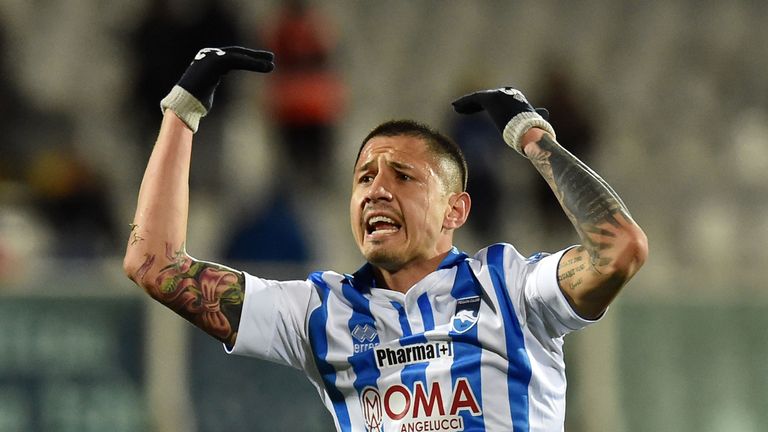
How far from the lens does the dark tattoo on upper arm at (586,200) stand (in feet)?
10.9

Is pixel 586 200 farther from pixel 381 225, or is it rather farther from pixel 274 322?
pixel 274 322

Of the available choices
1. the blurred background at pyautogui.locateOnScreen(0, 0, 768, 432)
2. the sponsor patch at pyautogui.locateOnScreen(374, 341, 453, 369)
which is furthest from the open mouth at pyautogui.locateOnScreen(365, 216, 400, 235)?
the blurred background at pyautogui.locateOnScreen(0, 0, 768, 432)

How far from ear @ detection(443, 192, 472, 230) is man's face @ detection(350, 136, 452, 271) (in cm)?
3

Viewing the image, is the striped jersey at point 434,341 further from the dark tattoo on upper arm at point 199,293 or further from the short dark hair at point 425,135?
the short dark hair at point 425,135

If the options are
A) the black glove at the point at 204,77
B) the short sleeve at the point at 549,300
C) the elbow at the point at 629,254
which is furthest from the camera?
the black glove at the point at 204,77

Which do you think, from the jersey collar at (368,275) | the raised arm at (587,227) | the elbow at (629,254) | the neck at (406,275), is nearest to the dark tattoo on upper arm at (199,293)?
the jersey collar at (368,275)

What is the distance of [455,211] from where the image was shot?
13.3 feet

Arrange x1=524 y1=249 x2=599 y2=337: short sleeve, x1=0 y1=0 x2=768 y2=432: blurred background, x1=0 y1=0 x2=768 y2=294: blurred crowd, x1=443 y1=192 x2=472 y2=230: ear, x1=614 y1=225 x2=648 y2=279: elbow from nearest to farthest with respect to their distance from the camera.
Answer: x1=614 y1=225 x2=648 y2=279: elbow, x1=524 y1=249 x2=599 y2=337: short sleeve, x1=443 y1=192 x2=472 y2=230: ear, x1=0 y1=0 x2=768 y2=432: blurred background, x1=0 y1=0 x2=768 y2=294: blurred crowd

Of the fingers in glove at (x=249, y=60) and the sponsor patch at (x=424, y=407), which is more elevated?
the fingers in glove at (x=249, y=60)

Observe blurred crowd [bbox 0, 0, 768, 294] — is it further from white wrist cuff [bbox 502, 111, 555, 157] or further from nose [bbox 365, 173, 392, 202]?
white wrist cuff [bbox 502, 111, 555, 157]

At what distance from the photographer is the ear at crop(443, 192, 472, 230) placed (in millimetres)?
4016

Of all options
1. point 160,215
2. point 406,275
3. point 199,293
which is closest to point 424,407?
point 406,275

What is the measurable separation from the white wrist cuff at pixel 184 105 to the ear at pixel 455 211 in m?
0.85

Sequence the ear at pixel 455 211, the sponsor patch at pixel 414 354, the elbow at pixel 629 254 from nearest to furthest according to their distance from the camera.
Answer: the elbow at pixel 629 254, the sponsor patch at pixel 414 354, the ear at pixel 455 211
